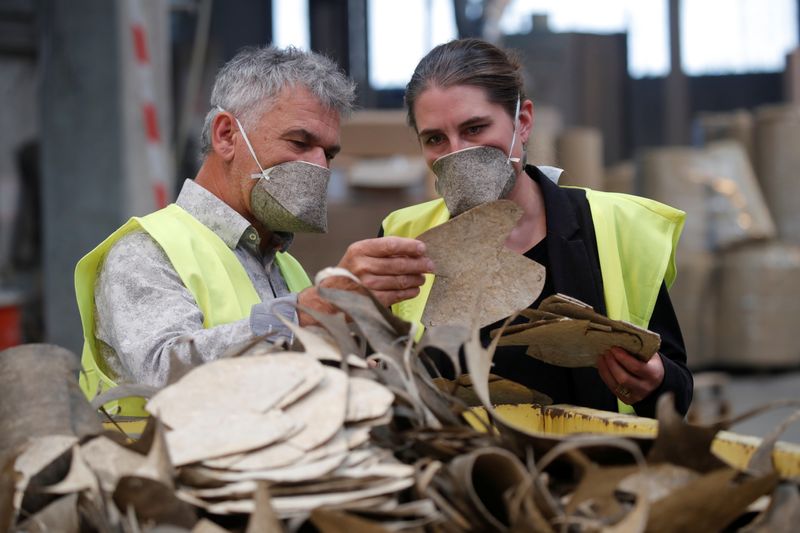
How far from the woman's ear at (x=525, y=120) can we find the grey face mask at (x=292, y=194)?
582 millimetres

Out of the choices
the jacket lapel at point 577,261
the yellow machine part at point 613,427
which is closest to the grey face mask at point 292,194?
the jacket lapel at point 577,261

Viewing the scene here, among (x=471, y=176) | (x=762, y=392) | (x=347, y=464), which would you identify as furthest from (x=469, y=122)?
(x=762, y=392)

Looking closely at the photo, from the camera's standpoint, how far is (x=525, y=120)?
10.4 feet

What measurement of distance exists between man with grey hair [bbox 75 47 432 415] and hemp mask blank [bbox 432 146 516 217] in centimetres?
31

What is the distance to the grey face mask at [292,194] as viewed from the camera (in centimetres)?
285

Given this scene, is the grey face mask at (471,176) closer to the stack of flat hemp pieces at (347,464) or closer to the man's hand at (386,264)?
the man's hand at (386,264)

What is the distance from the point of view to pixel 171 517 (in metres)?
1.57

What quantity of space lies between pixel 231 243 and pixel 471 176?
63 centimetres

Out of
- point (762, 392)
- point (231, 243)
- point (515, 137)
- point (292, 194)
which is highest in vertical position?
point (515, 137)

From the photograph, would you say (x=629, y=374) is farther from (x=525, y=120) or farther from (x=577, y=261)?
(x=525, y=120)

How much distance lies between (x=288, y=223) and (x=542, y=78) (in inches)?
376

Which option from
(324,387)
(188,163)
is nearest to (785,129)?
(188,163)

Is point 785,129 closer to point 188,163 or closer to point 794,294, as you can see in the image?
point 794,294

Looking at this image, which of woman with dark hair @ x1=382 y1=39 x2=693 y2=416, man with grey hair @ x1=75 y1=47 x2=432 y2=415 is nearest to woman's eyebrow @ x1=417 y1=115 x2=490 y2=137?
woman with dark hair @ x1=382 y1=39 x2=693 y2=416
